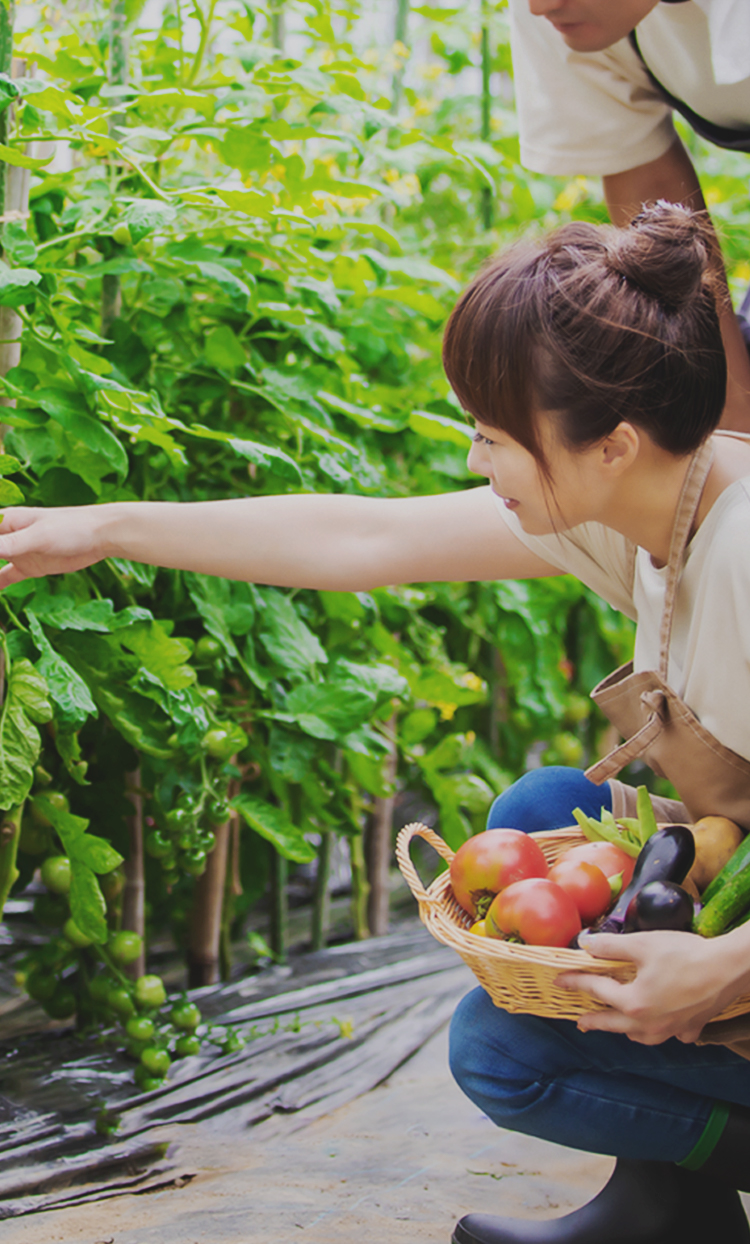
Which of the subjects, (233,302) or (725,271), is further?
(233,302)

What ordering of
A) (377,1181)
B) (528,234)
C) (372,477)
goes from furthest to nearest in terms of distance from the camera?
(372,477) < (377,1181) < (528,234)

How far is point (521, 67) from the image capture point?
1.55 metres

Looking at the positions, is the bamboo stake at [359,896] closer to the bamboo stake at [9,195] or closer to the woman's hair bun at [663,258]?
the bamboo stake at [9,195]

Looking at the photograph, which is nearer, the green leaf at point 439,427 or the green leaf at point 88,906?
the green leaf at point 88,906

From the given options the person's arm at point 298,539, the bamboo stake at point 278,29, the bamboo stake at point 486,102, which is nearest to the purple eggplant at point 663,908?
the person's arm at point 298,539

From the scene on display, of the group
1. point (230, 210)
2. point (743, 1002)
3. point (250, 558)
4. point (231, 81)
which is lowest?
point (743, 1002)

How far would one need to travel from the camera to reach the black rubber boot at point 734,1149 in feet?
3.51

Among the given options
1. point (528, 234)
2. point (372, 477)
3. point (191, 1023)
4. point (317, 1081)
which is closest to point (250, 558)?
point (528, 234)

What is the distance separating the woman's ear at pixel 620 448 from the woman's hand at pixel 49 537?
51cm

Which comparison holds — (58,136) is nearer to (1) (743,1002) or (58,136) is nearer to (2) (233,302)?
(2) (233,302)

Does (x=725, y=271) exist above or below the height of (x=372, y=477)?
above

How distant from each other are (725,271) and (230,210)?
0.60 m

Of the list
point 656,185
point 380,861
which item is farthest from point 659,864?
point 380,861

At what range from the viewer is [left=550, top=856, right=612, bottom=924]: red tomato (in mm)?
1014
